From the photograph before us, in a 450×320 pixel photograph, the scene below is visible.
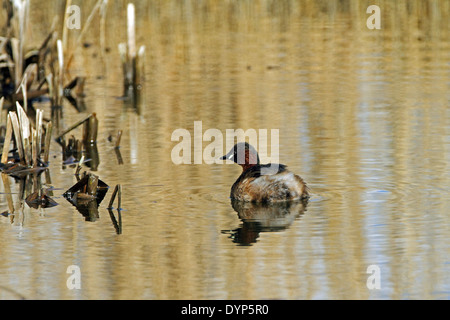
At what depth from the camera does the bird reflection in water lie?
7727 mm

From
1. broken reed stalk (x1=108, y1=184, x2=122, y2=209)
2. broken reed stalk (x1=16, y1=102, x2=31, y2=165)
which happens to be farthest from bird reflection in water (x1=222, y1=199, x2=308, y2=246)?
broken reed stalk (x1=16, y1=102, x2=31, y2=165)

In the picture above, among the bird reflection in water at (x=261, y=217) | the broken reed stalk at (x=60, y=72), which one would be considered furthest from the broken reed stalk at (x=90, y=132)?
the bird reflection in water at (x=261, y=217)

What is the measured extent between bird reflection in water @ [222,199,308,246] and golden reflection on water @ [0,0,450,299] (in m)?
0.05

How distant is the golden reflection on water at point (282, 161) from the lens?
260 inches

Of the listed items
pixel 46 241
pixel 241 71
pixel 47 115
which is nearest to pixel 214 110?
pixel 47 115

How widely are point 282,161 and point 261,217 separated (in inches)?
78.4

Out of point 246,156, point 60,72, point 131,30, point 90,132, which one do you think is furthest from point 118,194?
point 131,30

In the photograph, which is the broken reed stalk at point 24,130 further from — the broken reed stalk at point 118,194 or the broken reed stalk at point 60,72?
the broken reed stalk at point 60,72

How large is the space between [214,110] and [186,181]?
180 inches

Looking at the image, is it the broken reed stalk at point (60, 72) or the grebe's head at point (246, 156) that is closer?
the grebe's head at point (246, 156)

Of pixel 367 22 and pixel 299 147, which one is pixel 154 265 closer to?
pixel 299 147

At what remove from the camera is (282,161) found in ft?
33.9

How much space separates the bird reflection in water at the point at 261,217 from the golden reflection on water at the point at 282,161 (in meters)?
0.05

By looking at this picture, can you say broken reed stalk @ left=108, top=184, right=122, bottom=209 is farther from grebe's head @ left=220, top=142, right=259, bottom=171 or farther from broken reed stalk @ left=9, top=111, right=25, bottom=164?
broken reed stalk @ left=9, top=111, right=25, bottom=164
